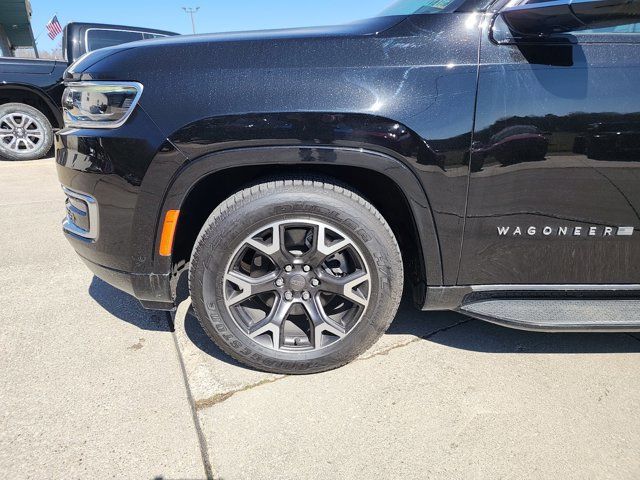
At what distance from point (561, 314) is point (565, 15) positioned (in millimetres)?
1246

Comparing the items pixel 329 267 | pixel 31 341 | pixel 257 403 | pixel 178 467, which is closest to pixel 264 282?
pixel 329 267

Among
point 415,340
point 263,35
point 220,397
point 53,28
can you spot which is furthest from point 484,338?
point 53,28

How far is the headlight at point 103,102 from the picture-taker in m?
1.79

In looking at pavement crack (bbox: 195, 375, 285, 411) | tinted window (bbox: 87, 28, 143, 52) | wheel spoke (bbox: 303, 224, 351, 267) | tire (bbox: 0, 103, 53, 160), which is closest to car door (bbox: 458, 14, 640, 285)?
wheel spoke (bbox: 303, 224, 351, 267)

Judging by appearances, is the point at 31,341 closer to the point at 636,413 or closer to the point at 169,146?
the point at 169,146

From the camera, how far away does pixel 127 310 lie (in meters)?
2.66

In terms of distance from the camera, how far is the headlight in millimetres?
1788

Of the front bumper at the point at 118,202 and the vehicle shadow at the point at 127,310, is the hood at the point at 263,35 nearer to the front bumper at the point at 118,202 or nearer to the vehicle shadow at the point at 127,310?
the front bumper at the point at 118,202

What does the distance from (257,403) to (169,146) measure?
3.87 feet

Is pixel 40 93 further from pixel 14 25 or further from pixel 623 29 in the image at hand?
pixel 14 25

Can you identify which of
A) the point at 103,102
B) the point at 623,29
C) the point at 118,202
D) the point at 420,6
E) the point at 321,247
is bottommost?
the point at 321,247

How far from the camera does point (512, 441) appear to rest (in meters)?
1.73

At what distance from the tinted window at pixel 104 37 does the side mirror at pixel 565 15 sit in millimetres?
6228

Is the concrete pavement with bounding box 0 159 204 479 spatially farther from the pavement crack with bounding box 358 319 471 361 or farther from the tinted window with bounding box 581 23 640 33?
the tinted window with bounding box 581 23 640 33
